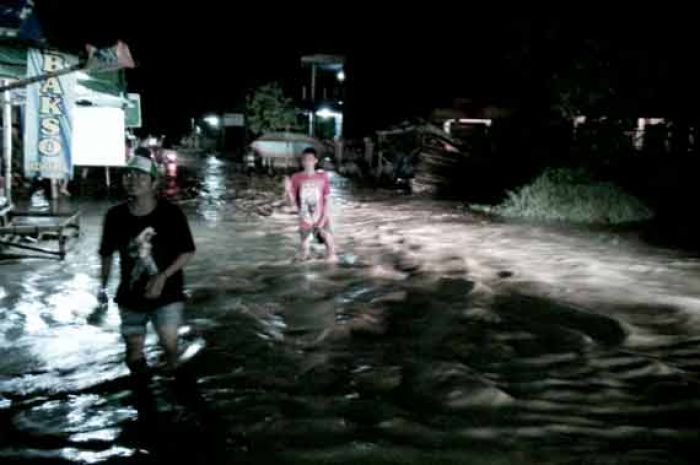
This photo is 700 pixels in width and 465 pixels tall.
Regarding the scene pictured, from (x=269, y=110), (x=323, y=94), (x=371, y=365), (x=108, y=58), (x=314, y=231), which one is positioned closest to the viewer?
(x=371, y=365)

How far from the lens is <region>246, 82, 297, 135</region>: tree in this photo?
51969mm

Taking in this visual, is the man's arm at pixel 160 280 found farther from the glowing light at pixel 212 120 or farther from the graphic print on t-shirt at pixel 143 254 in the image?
the glowing light at pixel 212 120

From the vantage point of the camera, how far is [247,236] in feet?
48.9

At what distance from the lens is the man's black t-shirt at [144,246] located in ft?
18.5

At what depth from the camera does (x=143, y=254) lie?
561 centimetres

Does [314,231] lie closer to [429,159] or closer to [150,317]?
[150,317]

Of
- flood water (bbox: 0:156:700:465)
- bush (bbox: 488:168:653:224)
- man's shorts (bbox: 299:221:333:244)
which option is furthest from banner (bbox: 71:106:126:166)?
man's shorts (bbox: 299:221:333:244)

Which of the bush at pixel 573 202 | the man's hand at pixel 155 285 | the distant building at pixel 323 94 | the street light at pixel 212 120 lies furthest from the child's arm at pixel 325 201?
the street light at pixel 212 120

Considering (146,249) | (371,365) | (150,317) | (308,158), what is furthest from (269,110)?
(146,249)

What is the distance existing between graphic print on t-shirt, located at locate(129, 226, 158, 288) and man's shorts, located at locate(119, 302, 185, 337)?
10.4 inches

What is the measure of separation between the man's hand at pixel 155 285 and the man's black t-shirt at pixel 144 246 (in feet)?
0.20

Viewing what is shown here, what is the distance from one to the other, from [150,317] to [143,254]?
53 centimetres

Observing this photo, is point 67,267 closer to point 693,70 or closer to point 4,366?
point 4,366

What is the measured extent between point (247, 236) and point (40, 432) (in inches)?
379
